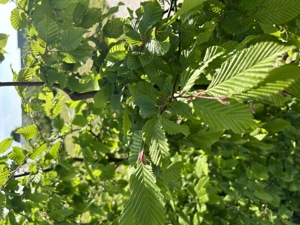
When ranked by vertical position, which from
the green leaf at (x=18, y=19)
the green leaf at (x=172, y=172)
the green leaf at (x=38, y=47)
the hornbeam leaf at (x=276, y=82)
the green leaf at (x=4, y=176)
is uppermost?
the green leaf at (x=18, y=19)

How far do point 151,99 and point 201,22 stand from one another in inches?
11.8

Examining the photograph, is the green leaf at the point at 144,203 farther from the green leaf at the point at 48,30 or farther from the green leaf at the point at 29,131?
the green leaf at the point at 29,131

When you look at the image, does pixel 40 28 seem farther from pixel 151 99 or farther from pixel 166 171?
pixel 166 171

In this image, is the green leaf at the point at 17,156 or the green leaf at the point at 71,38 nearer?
the green leaf at the point at 71,38

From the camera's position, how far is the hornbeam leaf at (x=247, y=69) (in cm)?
56

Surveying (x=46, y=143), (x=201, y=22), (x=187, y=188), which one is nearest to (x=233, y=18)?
(x=201, y=22)

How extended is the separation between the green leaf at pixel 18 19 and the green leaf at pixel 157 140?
621mm

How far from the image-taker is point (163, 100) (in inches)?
35.3

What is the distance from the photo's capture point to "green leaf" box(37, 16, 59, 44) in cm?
104

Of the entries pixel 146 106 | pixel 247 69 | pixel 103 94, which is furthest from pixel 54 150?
pixel 247 69

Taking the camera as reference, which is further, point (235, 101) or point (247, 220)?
point (247, 220)

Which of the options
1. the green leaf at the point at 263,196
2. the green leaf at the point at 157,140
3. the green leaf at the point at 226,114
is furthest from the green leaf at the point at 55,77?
the green leaf at the point at 263,196

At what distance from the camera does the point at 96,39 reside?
1.31 meters

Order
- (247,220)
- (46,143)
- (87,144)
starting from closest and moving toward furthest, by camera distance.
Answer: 1. (46,143)
2. (87,144)
3. (247,220)
